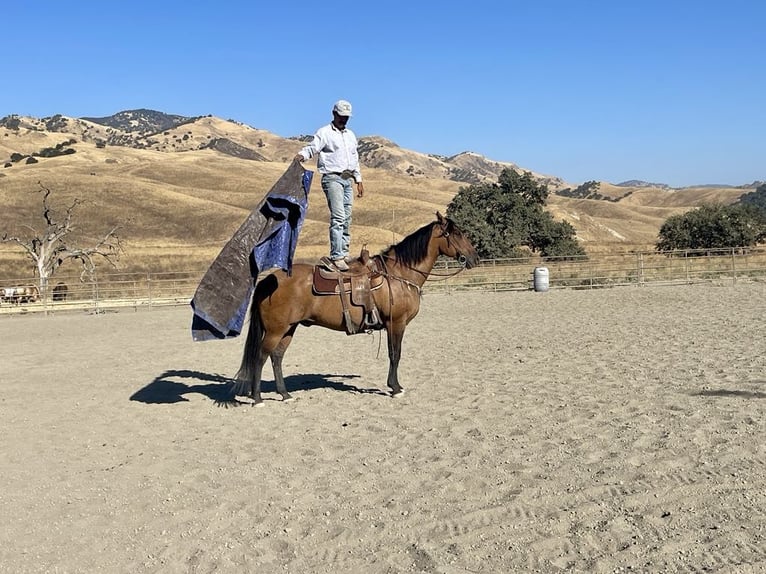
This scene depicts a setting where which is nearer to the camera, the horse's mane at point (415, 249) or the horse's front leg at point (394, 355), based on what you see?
the horse's front leg at point (394, 355)

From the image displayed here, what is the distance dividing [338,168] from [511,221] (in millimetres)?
29242

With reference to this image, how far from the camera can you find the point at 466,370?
9.65 m

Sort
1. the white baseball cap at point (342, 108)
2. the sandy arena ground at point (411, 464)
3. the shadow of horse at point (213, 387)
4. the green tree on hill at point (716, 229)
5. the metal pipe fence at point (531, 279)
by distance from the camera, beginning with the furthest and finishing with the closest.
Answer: the green tree on hill at point (716, 229), the metal pipe fence at point (531, 279), the shadow of horse at point (213, 387), the white baseball cap at point (342, 108), the sandy arena ground at point (411, 464)

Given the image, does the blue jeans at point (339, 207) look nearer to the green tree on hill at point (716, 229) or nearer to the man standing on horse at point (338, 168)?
the man standing on horse at point (338, 168)

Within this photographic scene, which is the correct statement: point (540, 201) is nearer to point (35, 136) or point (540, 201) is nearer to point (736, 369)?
point (736, 369)

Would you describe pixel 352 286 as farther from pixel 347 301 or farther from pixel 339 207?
pixel 339 207

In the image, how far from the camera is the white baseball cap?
772 cm

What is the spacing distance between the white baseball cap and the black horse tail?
92.5 inches

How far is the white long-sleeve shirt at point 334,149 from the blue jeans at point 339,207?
0.13 metres

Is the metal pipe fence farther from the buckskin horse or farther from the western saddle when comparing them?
the western saddle

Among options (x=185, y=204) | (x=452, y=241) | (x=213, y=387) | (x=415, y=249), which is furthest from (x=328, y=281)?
(x=185, y=204)

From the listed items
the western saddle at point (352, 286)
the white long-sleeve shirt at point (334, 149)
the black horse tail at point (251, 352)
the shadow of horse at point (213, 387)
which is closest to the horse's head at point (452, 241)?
the western saddle at point (352, 286)

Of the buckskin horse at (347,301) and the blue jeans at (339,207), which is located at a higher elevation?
the blue jeans at (339,207)

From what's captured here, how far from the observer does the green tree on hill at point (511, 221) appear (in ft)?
114
